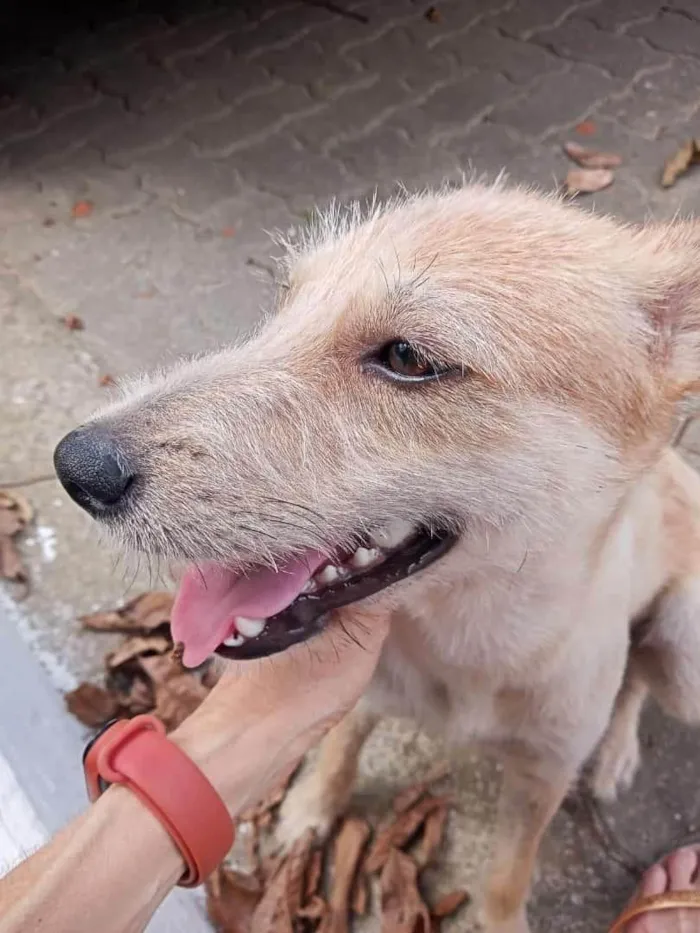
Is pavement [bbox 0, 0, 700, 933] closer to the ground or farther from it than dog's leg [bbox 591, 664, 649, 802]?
farther from it

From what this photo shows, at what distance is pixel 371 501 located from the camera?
5.80 ft

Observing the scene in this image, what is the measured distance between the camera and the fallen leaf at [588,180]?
5312 mm

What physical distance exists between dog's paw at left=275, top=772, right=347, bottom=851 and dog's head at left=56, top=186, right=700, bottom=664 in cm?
132

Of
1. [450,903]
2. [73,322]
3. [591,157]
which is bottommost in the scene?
[450,903]

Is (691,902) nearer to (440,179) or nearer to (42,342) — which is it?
(42,342)

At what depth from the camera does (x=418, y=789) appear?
9.99 ft

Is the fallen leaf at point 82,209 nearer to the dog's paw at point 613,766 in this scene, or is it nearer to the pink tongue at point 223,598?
the pink tongue at point 223,598

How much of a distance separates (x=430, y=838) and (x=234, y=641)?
1.49 meters

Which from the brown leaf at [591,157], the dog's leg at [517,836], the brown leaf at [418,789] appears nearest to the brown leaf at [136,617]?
the brown leaf at [418,789]

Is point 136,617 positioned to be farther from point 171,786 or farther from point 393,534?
point 393,534

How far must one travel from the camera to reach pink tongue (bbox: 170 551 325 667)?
1843 mm

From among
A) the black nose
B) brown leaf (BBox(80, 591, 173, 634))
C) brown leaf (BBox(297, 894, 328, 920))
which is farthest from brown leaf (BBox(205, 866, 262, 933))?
the black nose

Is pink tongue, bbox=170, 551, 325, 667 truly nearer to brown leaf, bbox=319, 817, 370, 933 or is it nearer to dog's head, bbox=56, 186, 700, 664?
dog's head, bbox=56, 186, 700, 664

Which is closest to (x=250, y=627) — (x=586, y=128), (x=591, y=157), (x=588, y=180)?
(x=588, y=180)
